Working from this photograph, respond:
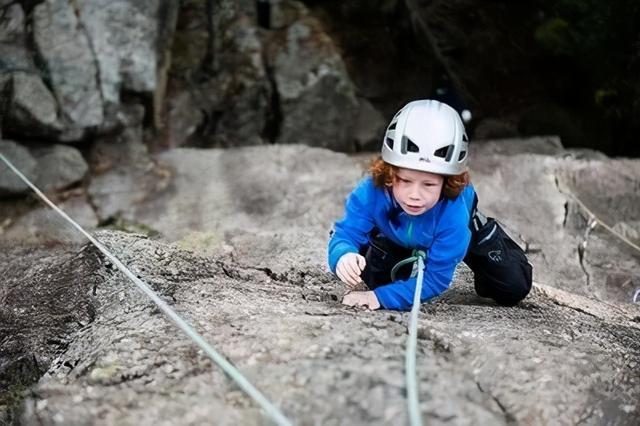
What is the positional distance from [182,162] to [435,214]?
4149 millimetres

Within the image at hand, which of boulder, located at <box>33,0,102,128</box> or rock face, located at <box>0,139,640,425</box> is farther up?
boulder, located at <box>33,0,102,128</box>

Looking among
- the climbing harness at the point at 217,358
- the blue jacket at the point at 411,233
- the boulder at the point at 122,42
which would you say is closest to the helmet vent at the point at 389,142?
the blue jacket at the point at 411,233

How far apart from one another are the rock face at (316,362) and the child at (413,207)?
19 centimetres

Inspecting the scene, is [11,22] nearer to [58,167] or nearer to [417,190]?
[58,167]

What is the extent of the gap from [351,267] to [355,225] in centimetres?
30

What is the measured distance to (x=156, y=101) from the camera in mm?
6902

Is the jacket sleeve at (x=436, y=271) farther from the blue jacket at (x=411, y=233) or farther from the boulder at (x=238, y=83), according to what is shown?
the boulder at (x=238, y=83)

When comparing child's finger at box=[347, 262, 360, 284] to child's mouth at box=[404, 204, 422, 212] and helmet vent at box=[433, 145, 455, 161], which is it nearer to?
child's mouth at box=[404, 204, 422, 212]

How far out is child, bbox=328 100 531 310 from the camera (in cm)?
268

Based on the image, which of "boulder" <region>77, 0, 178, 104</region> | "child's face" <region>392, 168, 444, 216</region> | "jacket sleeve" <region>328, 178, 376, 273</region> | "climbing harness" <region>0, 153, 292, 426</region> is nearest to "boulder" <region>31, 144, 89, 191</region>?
"boulder" <region>77, 0, 178, 104</region>

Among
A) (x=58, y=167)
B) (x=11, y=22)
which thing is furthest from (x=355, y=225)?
(x=11, y=22)

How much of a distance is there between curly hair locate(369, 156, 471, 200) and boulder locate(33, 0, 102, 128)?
4.08 meters

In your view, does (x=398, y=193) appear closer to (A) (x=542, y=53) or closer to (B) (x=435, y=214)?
(B) (x=435, y=214)

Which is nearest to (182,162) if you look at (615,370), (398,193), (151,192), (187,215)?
(151,192)
